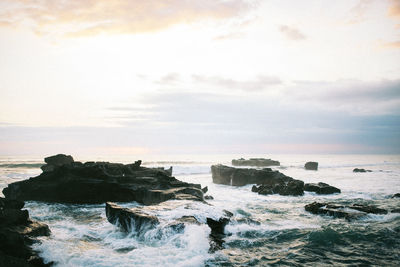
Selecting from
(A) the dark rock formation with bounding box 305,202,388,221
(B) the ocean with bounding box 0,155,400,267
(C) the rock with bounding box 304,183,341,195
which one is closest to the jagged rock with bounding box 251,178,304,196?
(C) the rock with bounding box 304,183,341,195

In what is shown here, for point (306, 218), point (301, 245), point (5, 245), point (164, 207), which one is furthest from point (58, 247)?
point (306, 218)

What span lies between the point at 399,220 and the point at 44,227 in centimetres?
1882

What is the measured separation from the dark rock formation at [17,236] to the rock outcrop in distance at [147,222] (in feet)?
9.74

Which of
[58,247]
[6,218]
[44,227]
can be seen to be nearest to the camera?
[58,247]

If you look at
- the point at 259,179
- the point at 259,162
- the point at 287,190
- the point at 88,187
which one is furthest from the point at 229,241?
the point at 259,162

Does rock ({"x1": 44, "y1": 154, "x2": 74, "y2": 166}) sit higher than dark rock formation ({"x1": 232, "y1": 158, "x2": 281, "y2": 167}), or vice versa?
rock ({"x1": 44, "y1": 154, "x2": 74, "y2": 166})

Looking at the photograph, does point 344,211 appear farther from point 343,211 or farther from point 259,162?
point 259,162

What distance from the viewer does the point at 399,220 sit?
1504 centimetres

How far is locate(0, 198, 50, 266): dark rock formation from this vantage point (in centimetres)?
764

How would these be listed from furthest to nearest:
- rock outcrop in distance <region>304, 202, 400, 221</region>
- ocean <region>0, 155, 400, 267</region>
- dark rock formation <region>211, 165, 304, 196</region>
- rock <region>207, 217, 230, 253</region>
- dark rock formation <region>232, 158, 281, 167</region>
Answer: dark rock formation <region>232, 158, 281, 167</region>
dark rock formation <region>211, 165, 304, 196</region>
rock outcrop in distance <region>304, 202, 400, 221</region>
rock <region>207, 217, 230, 253</region>
ocean <region>0, 155, 400, 267</region>

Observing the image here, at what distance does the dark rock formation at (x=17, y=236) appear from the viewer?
7.64m

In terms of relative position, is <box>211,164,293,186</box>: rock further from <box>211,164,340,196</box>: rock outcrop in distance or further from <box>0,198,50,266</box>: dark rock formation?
<box>0,198,50,266</box>: dark rock formation

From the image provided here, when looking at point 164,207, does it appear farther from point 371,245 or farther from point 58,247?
point 371,245

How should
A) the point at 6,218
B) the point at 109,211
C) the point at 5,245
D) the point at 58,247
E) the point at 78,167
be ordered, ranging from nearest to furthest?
1. the point at 5,245
2. the point at 58,247
3. the point at 6,218
4. the point at 109,211
5. the point at 78,167
